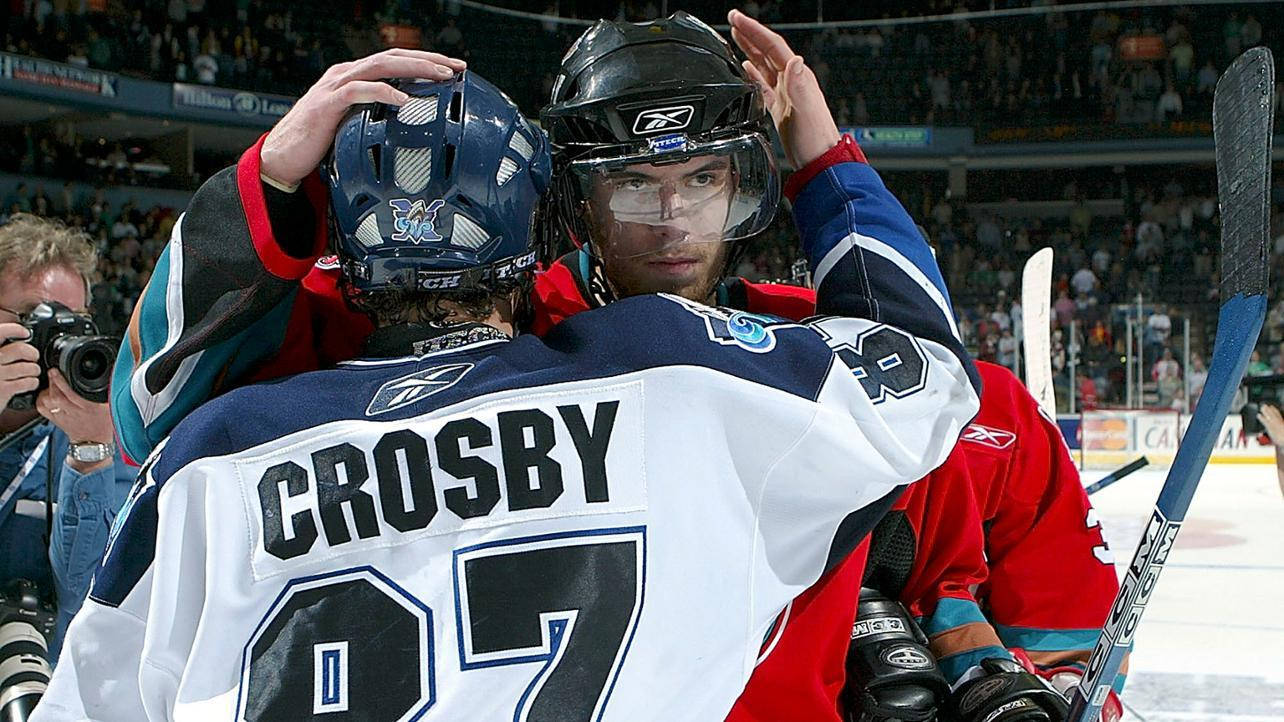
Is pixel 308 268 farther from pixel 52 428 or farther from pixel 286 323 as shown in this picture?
pixel 52 428

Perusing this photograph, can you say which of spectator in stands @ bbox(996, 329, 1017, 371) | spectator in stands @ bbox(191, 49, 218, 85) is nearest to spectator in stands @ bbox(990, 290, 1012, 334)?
spectator in stands @ bbox(996, 329, 1017, 371)

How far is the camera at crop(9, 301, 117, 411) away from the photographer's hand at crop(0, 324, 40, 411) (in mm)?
17

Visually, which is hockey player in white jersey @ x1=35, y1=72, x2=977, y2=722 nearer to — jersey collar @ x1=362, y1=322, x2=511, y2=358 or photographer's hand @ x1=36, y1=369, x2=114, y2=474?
jersey collar @ x1=362, y1=322, x2=511, y2=358

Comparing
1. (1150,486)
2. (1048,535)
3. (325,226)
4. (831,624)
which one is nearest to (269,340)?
(325,226)

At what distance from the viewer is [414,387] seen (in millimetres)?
982

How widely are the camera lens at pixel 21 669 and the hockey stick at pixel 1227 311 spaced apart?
4.76ft

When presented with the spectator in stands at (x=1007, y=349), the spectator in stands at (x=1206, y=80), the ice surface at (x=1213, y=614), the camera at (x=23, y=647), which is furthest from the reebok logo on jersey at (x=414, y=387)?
the spectator in stands at (x=1206, y=80)

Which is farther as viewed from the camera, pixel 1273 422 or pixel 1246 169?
pixel 1273 422

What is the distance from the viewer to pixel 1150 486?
24.3ft

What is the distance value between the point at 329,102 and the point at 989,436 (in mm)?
824

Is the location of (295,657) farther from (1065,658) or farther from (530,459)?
(1065,658)

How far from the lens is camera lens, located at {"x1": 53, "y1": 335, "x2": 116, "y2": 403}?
1779 millimetres

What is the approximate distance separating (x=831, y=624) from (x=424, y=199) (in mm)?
543

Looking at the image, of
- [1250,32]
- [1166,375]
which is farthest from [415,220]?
[1250,32]
